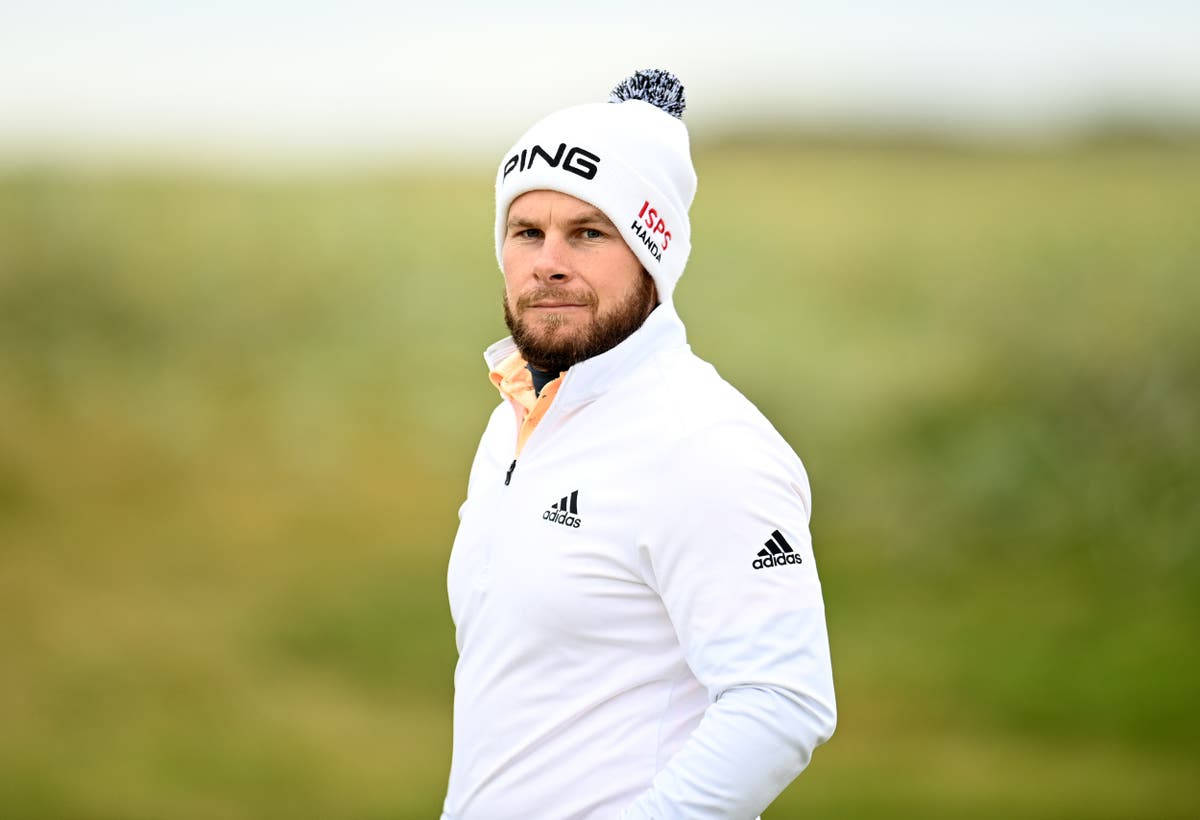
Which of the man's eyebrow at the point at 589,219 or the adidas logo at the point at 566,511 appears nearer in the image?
the adidas logo at the point at 566,511

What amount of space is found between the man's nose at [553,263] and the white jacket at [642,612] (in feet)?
0.45

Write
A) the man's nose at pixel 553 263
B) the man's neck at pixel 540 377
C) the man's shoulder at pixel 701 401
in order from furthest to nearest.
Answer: the man's neck at pixel 540 377 < the man's nose at pixel 553 263 < the man's shoulder at pixel 701 401

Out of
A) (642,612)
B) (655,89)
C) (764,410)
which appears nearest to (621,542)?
(642,612)

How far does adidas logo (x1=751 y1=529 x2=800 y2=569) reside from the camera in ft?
5.62

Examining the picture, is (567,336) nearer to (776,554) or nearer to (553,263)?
(553,263)

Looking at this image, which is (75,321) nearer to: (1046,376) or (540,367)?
(1046,376)

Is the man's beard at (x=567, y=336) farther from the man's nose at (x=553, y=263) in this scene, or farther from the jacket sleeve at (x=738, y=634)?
the jacket sleeve at (x=738, y=634)

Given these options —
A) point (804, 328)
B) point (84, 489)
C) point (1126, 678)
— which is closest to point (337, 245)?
point (84, 489)

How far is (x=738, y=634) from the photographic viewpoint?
1.69 m

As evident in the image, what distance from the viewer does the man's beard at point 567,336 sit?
1967mm

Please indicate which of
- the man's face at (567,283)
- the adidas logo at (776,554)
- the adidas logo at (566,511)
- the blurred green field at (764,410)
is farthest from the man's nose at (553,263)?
the blurred green field at (764,410)

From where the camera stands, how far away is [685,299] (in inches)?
334

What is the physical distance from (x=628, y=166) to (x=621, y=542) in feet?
1.99

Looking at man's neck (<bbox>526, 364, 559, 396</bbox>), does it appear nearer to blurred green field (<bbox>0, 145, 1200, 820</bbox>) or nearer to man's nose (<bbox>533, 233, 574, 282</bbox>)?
man's nose (<bbox>533, 233, 574, 282</bbox>)
